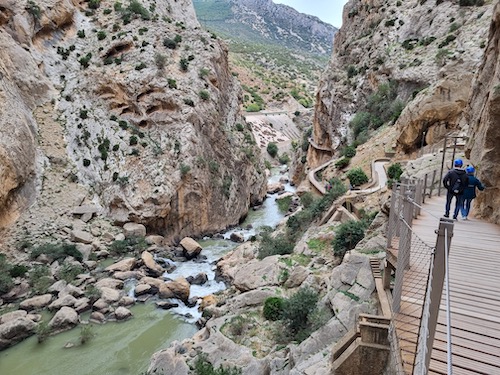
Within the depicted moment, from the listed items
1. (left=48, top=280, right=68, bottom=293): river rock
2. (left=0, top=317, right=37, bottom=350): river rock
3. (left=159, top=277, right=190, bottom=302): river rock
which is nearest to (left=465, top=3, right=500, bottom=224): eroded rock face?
(left=159, top=277, right=190, bottom=302): river rock

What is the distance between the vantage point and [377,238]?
1157 cm

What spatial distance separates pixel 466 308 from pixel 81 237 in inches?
1009

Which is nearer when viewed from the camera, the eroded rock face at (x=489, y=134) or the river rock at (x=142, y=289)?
the eroded rock face at (x=489, y=134)

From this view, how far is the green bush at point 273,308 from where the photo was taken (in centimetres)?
1351

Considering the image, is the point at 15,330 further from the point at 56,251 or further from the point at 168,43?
the point at 168,43

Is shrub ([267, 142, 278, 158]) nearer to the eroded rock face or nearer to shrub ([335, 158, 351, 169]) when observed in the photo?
shrub ([335, 158, 351, 169])

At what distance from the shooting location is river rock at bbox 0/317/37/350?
52.2 ft

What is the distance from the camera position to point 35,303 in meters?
18.3

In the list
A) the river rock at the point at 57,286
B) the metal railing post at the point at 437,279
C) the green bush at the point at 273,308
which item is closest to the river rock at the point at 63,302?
the river rock at the point at 57,286

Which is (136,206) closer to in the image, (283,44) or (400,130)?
(400,130)

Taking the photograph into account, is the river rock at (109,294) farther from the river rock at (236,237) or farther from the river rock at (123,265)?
the river rock at (236,237)

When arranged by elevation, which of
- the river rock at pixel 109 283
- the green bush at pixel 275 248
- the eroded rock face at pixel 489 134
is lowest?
the river rock at pixel 109 283

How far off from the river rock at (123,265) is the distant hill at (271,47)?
62673mm

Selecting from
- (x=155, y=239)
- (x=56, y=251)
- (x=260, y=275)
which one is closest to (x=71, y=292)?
(x=56, y=251)
